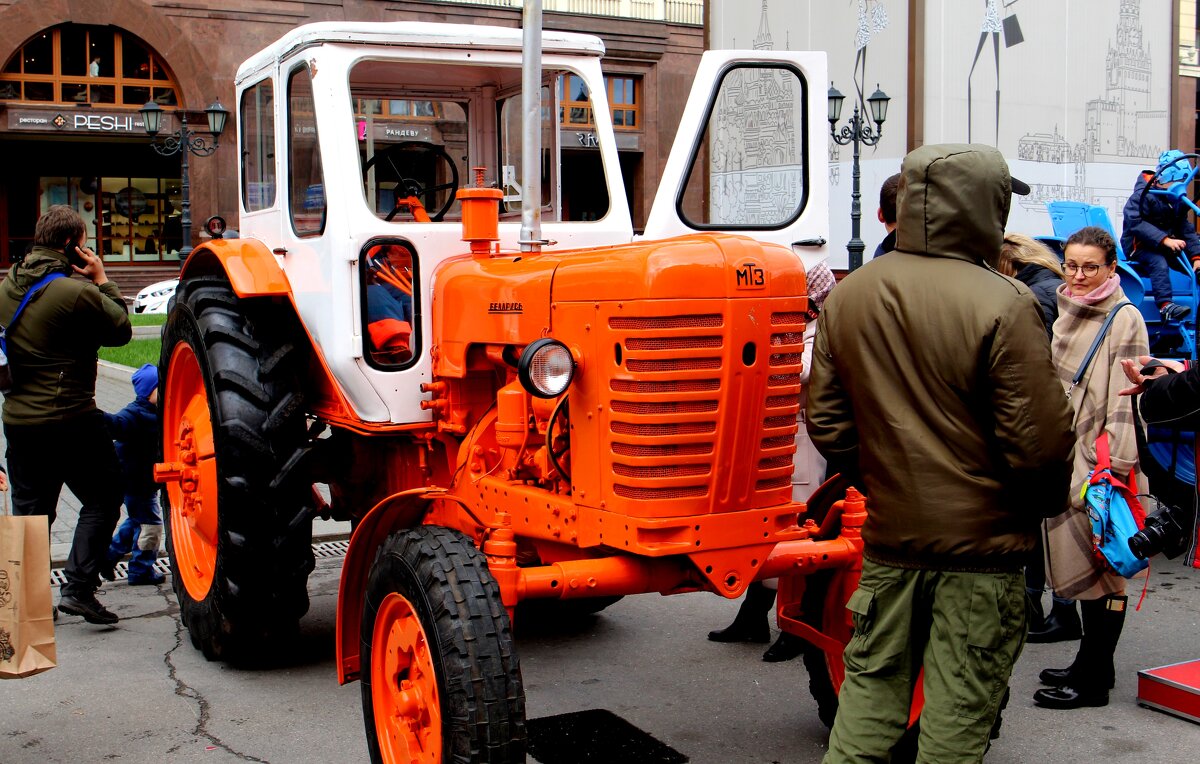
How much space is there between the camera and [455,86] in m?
5.43

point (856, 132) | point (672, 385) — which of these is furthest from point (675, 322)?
point (856, 132)

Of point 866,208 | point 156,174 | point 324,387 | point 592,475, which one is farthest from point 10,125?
point 592,475

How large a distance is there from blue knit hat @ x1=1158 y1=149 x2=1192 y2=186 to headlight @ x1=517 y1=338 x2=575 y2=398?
6.83 metres

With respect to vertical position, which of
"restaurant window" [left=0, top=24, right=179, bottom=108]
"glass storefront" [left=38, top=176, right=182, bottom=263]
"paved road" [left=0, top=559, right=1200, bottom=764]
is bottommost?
"paved road" [left=0, top=559, right=1200, bottom=764]

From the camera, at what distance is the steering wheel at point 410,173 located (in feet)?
16.9

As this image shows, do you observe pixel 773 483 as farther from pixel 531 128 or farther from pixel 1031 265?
pixel 1031 265

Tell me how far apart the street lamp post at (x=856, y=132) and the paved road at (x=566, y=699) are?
7670mm

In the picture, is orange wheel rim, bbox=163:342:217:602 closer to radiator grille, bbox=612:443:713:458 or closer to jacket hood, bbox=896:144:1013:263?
radiator grille, bbox=612:443:713:458

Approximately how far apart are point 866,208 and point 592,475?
1154 centimetres

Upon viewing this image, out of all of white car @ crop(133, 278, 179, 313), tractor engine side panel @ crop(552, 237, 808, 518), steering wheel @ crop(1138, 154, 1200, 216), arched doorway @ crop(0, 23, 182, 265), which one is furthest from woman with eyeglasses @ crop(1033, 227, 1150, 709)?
arched doorway @ crop(0, 23, 182, 265)

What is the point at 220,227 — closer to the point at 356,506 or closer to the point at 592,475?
the point at 356,506

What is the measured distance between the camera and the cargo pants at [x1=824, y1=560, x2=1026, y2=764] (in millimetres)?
2877

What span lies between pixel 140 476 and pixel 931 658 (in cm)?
491

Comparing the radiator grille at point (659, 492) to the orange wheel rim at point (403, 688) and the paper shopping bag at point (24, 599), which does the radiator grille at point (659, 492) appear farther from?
the paper shopping bag at point (24, 599)
